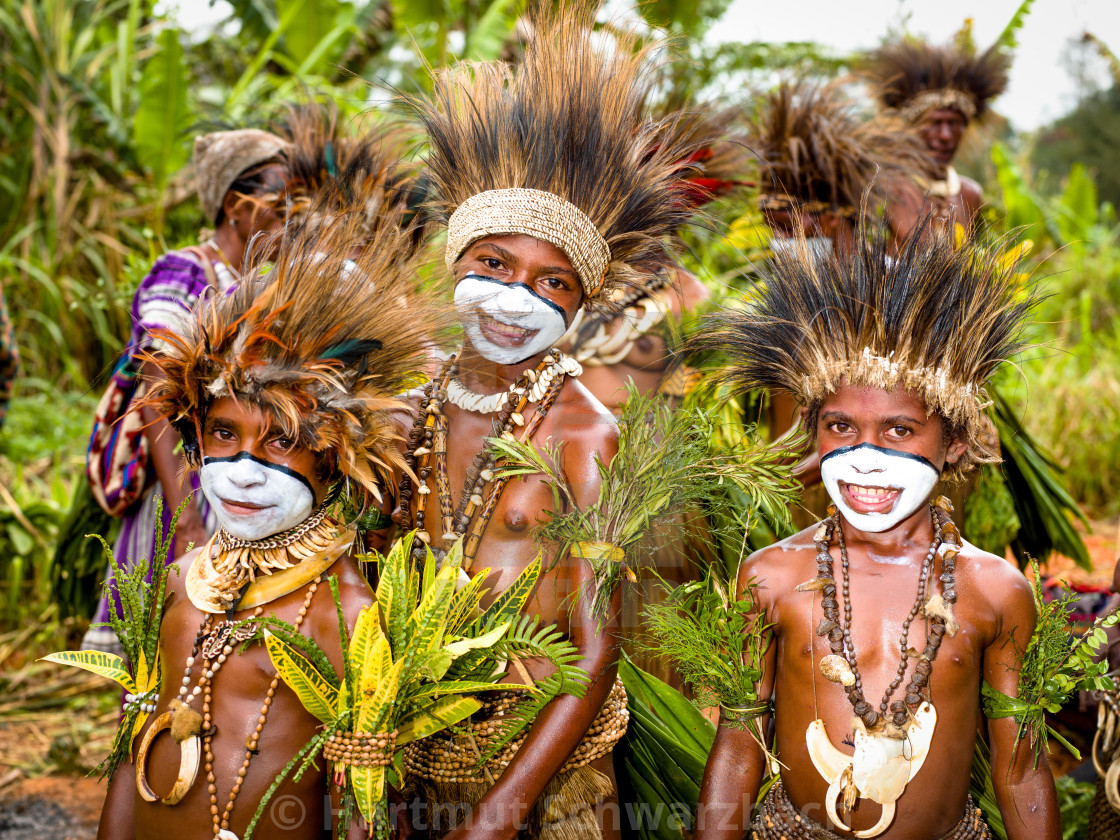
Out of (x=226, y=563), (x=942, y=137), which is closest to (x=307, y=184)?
(x=226, y=563)

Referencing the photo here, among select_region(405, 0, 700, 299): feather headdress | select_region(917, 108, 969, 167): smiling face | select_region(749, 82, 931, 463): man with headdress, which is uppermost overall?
select_region(917, 108, 969, 167): smiling face

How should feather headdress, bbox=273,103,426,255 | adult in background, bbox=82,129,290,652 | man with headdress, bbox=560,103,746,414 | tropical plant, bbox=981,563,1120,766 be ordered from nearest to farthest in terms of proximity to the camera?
tropical plant, bbox=981,563,1120,766 < feather headdress, bbox=273,103,426,255 < adult in background, bbox=82,129,290,652 < man with headdress, bbox=560,103,746,414

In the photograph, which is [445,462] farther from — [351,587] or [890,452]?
[890,452]

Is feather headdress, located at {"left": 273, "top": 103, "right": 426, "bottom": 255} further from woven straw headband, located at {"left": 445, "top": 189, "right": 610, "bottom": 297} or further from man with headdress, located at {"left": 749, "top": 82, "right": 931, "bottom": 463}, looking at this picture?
man with headdress, located at {"left": 749, "top": 82, "right": 931, "bottom": 463}

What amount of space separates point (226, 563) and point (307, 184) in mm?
1747

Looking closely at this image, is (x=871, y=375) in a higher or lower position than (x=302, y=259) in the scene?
lower

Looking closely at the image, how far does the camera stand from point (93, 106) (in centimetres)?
695

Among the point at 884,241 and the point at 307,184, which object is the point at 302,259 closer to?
the point at 884,241

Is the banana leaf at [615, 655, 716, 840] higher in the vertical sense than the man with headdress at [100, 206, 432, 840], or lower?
lower

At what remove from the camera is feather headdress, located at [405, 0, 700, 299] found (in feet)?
7.27

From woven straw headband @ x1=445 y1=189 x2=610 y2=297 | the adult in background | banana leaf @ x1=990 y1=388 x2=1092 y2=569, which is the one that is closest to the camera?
woven straw headband @ x1=445 y1=189 x2=610 y2=297

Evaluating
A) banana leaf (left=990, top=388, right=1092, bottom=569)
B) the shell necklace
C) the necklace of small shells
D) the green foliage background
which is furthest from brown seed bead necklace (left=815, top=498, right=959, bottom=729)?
the green foliage background

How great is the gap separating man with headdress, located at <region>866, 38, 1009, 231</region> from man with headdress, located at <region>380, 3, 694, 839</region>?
10.9 ft

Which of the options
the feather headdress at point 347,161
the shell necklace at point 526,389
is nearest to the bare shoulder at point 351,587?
the shell necklace at point 526,389
